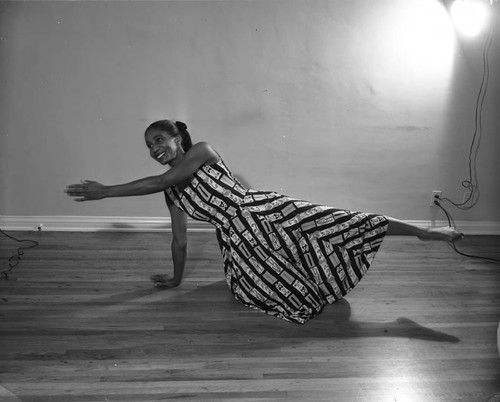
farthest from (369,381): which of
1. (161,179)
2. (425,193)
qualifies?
(425,193)

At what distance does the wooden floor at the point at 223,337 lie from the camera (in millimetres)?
1897

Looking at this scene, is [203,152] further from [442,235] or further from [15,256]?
[15,256]

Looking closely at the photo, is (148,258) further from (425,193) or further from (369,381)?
(425,193)

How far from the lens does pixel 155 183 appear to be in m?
2.39

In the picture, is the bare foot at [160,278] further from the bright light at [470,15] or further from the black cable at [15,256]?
the bright light at [470,15]

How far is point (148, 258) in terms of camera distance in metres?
3.18

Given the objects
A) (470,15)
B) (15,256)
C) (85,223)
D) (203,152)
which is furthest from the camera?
(85,223)

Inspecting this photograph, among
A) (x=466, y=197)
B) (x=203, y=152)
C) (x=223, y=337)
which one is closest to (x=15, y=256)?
(x=203, y=152)

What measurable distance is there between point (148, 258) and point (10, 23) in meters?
1.62

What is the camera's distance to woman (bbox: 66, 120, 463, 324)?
97.1 inches

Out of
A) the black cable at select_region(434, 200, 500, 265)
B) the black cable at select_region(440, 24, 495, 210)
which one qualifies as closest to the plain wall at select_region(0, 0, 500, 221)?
the black cable at select_region(440, 24, 495, 210)

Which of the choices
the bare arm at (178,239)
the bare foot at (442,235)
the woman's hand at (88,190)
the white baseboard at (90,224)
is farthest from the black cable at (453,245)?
the woman's hand at (88,190)

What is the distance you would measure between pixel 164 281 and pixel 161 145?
0.70 meters

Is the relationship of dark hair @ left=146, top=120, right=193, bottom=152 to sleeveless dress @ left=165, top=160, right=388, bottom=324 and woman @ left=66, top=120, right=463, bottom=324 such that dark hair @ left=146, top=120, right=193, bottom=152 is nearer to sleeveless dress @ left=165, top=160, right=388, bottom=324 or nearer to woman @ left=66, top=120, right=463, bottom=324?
woman @ left=66, top=120, right=463, bottom=324
